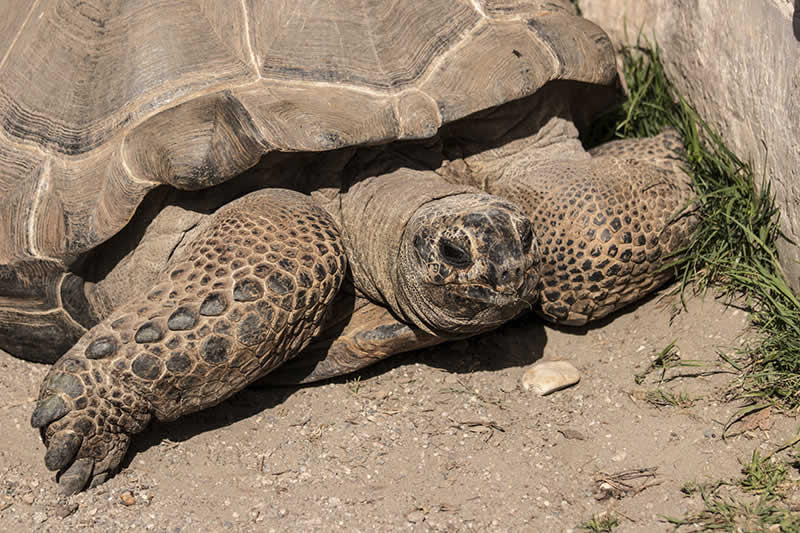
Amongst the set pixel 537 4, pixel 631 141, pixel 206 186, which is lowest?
pixel 631 141

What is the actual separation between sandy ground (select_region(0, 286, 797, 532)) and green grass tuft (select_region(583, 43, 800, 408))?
0.11 metres

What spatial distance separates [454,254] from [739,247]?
1.40 m

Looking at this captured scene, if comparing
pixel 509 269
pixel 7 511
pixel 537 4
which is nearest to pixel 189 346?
pixel 7 511

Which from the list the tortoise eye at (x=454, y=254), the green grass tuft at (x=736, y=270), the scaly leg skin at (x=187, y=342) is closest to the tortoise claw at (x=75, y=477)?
the scaly leg skin at (x=187, y=342)

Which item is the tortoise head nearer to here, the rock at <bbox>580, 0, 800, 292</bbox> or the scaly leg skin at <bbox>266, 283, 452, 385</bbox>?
the scaly leg skin at <bbox>266, 283, 452, 385</bbox>

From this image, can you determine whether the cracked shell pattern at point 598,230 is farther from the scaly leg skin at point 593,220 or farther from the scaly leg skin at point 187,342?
the scaly leg skin at point 187,342

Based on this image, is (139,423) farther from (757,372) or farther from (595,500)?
(757,372)

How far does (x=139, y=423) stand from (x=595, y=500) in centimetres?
172

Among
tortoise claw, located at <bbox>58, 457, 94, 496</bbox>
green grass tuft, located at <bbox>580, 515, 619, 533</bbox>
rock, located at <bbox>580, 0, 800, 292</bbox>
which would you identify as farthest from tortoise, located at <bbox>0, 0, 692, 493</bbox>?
green grass tuft, located at <bbox>580, 515, 619, 533</bbox>

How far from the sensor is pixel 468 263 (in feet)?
11.2

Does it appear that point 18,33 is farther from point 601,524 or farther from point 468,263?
point 601,524

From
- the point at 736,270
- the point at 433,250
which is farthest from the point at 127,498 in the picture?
the point at 736,270

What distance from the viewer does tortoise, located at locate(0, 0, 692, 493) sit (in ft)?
11.1

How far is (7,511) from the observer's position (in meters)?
3.35
